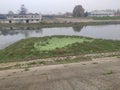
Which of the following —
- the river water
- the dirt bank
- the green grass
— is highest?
the dirt bank

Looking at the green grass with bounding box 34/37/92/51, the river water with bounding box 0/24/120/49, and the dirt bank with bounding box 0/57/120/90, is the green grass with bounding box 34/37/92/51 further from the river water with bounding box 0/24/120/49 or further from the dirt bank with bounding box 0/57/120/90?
the river water with bounding box 0/24/120/49

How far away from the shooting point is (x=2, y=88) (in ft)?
24.2

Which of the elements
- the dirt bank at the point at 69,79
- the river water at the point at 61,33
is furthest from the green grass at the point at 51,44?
the river water at the point at 61,33

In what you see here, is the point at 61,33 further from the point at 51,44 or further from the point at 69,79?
the point at 69,79

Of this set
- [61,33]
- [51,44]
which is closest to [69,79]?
[51,44]

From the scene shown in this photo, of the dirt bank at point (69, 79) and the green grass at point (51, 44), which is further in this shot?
the green grass at point (51, 44)

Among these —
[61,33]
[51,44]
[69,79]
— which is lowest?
[61,33]

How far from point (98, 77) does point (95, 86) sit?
1.03 m

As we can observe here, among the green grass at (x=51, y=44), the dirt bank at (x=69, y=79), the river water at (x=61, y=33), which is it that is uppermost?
the dirt bank at (x=69, y=79)

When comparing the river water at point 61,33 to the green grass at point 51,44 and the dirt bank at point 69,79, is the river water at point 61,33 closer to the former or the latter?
the green grass at point 51,44

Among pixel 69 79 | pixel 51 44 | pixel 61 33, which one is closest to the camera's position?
pixel 69 79

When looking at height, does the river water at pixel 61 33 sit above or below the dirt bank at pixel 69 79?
below

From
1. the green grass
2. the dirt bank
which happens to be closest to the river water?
the green grass

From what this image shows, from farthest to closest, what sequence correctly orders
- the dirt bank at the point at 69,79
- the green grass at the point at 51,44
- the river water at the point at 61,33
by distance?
the river water at the point at 61,33, the green grass at the point at 51,44, the dirt bank at the point at 69,79
